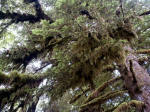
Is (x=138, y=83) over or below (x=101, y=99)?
over

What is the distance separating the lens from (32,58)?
317 cm

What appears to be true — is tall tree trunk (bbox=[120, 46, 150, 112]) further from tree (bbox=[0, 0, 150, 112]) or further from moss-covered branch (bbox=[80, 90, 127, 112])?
moss-covered branch (bbox=[80, 90, 127, 112])

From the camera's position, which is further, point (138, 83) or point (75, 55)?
point (138, 83)

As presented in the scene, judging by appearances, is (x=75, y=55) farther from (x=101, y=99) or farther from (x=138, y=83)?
(x=138, y=83)

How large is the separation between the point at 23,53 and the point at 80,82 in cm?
163

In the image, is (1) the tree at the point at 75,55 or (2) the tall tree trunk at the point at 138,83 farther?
(2) the tall tree trunk at the point at 138,83

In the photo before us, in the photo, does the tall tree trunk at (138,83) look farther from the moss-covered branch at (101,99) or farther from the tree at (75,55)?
the moss-covered branch at (101,99)

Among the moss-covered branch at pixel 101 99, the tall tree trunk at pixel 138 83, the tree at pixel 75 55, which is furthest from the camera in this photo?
the moss-covered branch at pixel 101 99

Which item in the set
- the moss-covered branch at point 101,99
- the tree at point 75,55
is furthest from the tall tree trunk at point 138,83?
the moss-covered branch at point 101,99

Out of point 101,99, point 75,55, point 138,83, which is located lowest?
point 101,99

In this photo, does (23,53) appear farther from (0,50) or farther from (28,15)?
(28,15)

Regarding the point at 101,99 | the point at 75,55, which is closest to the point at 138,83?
the point at 101,99

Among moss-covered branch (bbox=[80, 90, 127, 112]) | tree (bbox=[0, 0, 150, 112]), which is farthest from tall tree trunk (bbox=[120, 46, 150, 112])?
moss-covered branch (bbox=[80, 90, 127, 112])

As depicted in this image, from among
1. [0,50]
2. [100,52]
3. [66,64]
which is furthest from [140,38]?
[0,50]
